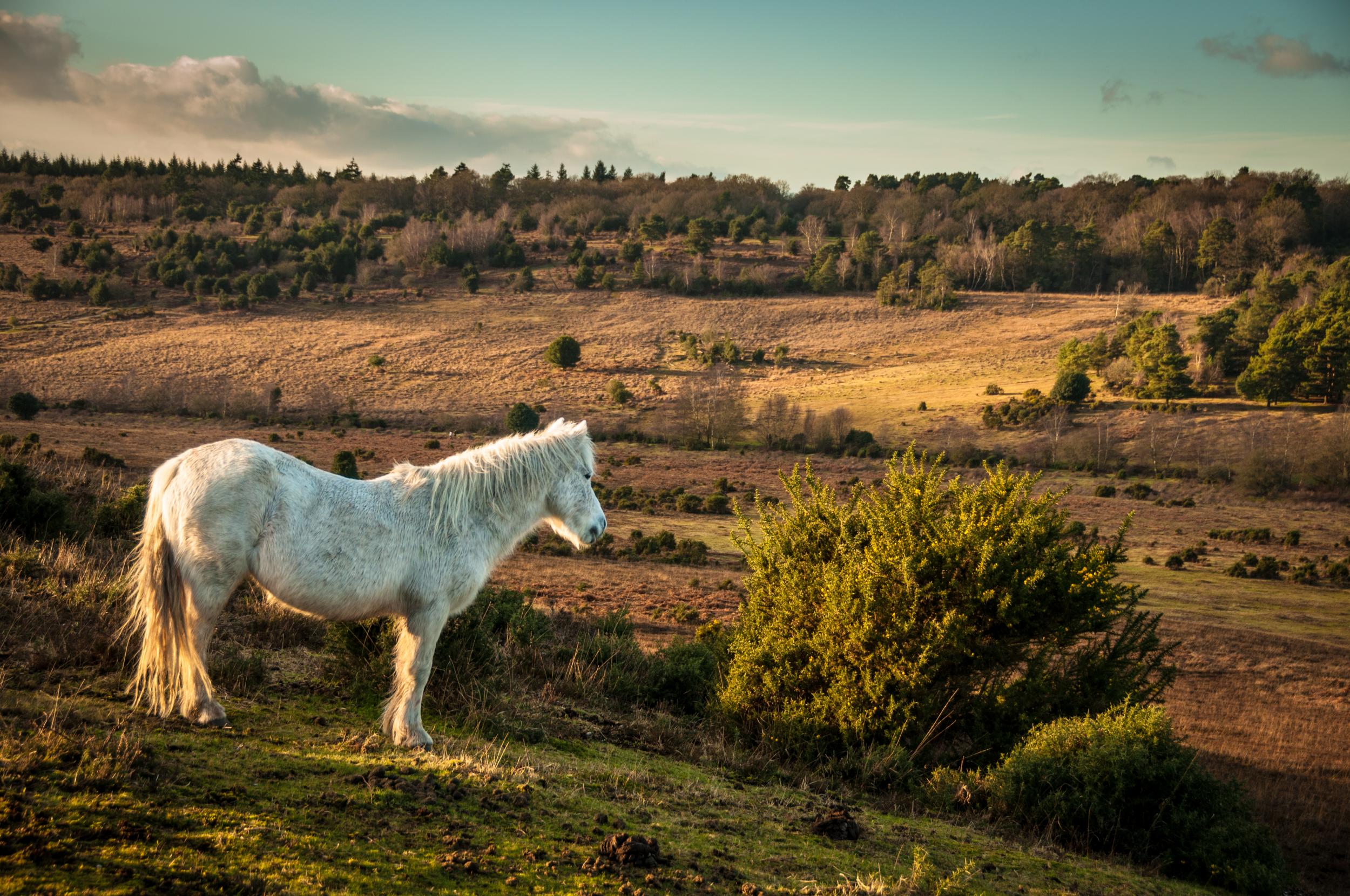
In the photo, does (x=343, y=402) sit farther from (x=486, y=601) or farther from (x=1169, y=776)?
(x=1169, y=776)

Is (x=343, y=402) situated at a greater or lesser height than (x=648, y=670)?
lesser

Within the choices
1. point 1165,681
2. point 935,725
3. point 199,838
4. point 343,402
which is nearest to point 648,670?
point 935,725

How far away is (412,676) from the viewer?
600 centimetres

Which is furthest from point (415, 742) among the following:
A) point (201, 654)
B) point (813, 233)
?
point (813, 233)

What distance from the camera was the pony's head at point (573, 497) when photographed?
678cm

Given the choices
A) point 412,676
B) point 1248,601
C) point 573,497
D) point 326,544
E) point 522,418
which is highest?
point 573,497

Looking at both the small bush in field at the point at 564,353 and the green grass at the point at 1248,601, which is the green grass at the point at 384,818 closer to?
the green grass at the point at 1248,601

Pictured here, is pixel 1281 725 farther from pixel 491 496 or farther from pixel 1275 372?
pixel 1275 372

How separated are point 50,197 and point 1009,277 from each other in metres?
123

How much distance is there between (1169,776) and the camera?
7.65 meters

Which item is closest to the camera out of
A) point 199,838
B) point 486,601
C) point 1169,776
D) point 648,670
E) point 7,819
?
point 7,819

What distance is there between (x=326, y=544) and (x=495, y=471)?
4.44 feet

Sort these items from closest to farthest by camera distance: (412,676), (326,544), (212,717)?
1. (212,717)
2. (326,544)
3. (412,676)

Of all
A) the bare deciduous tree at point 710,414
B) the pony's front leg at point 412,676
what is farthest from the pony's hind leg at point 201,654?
the bare deciduous tree at point 710,414
